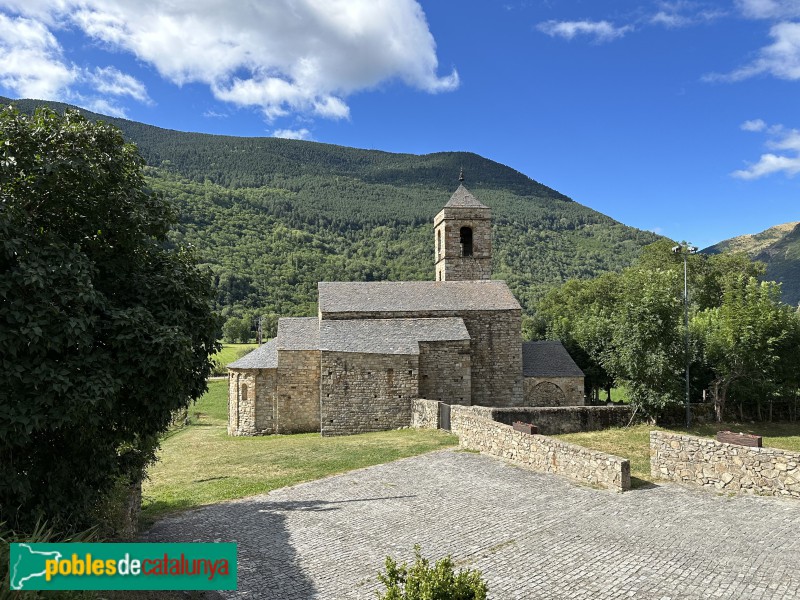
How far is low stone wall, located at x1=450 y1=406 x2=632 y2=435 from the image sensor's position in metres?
19.9

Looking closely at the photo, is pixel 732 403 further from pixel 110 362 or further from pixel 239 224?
pixel 239 224

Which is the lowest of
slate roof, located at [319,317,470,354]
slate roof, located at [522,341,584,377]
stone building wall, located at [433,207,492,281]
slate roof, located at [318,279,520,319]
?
slate roof, located at [522,341,584,377]

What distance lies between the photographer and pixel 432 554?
8.54m

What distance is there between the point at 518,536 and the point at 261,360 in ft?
58.5

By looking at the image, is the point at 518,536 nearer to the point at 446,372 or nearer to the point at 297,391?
the point at 446,372

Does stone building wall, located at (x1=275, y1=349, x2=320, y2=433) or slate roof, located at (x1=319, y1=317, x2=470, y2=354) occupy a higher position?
slate roof, located at (x1=319, y1=317, x2=470, y2=354)

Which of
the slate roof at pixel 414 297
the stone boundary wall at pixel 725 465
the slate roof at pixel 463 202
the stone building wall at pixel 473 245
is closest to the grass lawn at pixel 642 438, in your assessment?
the stone boundary wall at pixel 725 465

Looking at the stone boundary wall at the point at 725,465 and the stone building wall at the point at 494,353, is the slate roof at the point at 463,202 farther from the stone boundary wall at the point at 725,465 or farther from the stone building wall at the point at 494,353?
the stone boundary wall at the point at 725,465

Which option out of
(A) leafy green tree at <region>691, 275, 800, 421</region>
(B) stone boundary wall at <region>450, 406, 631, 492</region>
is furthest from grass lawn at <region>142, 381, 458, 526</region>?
(A) leafy green tree at <region>691, 275, 800, 421</region>

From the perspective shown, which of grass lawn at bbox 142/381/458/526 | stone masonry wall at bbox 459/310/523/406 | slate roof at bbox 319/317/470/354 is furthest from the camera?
stone masonry wall at bbox 459/310/523/406

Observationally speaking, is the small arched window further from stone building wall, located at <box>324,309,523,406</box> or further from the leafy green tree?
the leafy green tree

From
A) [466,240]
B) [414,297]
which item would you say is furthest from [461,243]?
[414,297]

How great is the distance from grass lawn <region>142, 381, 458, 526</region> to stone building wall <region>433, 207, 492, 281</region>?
12150mm

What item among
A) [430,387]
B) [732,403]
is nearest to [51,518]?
[430,387]
